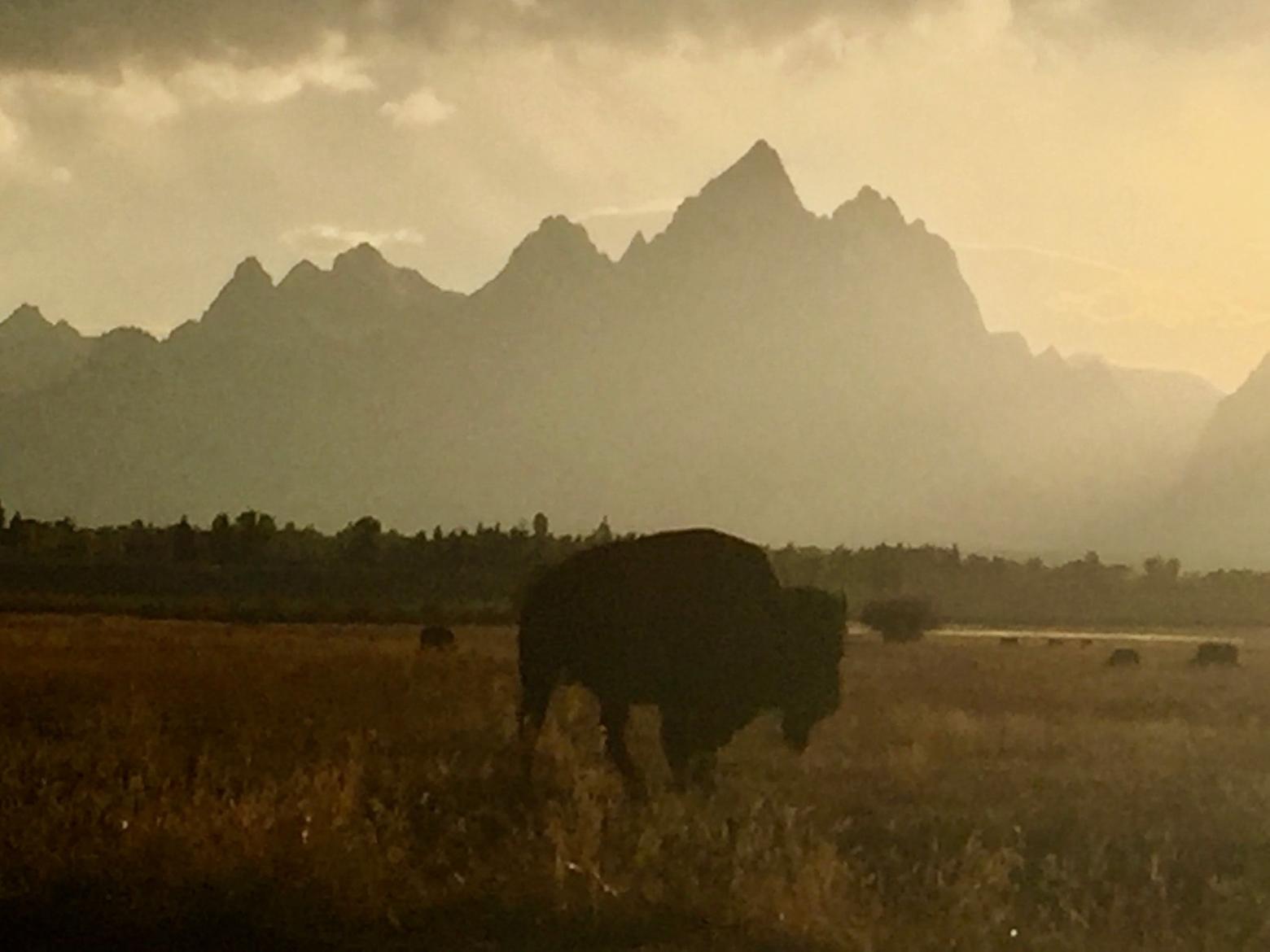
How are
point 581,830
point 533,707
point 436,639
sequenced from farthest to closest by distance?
1. point 436,639
2. point 533,707
3. point 581,830

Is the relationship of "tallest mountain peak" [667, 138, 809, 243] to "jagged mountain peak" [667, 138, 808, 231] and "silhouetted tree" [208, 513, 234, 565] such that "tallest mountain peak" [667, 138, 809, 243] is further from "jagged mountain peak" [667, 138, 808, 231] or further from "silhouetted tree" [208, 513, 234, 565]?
"silhouetted tree" [208, 513, 234, 565]

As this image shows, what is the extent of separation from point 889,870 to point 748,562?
3048mm

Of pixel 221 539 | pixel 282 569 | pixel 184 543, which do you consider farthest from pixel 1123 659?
pixel 221 539

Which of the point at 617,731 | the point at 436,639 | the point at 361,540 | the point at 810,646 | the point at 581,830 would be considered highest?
the point at 361,540

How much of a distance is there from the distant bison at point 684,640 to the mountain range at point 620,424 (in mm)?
22782

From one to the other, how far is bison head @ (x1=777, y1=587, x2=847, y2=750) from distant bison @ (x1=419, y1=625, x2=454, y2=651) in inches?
684

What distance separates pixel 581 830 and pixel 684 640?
288 cm

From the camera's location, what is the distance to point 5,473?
5553 centimetres

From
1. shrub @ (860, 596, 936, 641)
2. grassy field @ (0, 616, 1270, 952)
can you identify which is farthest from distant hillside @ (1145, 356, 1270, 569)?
grassy field @ (0, 616, 1270, 952)

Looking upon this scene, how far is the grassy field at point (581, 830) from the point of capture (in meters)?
5.44

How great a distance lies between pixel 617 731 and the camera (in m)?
9.26

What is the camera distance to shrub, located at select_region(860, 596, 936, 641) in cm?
4066

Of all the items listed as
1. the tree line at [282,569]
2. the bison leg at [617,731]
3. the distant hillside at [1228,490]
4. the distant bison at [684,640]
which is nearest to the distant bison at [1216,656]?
the tree line at [282,569]

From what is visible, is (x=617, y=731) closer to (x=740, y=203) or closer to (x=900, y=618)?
(x=900, y=618)
